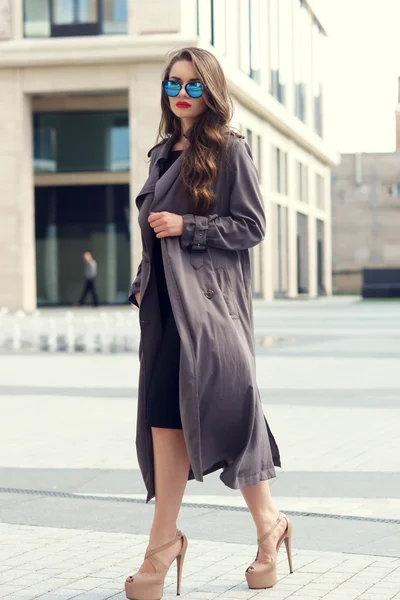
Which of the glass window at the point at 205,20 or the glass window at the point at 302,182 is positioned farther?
the glass window at the point at 302,182

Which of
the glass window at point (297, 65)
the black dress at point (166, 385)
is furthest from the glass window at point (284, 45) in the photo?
the black dress at point (166, 385)

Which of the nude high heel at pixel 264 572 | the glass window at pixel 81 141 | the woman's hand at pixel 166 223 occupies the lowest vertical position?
the nude high heel at pixel 264 572

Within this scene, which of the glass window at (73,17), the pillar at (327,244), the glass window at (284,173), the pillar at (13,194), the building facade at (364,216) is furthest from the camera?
the building facade at (364,216)

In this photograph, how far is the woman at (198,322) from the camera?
406 cm

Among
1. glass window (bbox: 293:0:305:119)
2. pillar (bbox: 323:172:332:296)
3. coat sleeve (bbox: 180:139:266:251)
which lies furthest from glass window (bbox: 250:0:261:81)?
coat sleeve (bbox: 180:139:266:251)

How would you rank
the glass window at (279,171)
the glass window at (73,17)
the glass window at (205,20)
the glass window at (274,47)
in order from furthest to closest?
the glass window at (279,171), the glass window at (274,47), the glass window at (205,20), the glass window at (73,17)

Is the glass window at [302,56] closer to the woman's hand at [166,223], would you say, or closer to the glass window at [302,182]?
the glass window at [302,182]

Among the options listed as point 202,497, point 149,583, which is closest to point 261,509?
point 149,583

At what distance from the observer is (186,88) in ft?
13.9

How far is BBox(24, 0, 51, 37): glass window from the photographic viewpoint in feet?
112

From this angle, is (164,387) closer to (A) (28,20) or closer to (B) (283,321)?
(B) (283,321)

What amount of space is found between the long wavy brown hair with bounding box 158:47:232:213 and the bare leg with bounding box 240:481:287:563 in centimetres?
103

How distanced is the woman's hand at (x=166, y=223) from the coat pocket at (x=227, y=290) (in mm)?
212

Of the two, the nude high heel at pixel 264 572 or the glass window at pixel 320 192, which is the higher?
the glass window at pixel 320 192
